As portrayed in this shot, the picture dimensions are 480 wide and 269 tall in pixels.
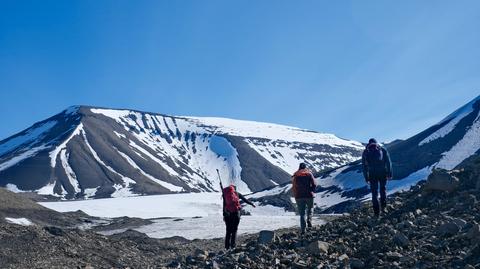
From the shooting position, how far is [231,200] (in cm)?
1856

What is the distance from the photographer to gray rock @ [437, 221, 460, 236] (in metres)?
12.2

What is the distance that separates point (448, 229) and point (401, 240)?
108 cm

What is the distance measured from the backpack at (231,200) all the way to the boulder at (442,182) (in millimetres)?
6141

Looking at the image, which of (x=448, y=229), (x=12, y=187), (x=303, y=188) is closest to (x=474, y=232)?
(x=448, y=229)

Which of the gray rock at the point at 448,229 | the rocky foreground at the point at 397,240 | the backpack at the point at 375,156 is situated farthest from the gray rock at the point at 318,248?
the backpack at the point at 375,156

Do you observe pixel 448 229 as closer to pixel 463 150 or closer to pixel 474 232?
pixel 474 232

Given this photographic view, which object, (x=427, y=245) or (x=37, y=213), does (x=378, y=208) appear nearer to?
(x=427, y=245)

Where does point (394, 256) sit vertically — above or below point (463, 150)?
below

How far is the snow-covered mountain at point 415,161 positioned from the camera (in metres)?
106

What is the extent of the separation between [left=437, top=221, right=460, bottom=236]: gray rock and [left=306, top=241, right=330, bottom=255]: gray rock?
253 centimetres

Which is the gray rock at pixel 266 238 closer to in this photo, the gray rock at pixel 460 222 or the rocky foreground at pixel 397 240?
the rocky foreground at pixel 397 240

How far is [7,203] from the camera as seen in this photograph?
6794 cm

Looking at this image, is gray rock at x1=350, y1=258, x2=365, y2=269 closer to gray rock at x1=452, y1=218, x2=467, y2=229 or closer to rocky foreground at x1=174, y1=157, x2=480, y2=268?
rocky foreground at x1=174, y1=157, x2=480, y2=268

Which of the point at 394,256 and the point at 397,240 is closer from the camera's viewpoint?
the point at 394,256
